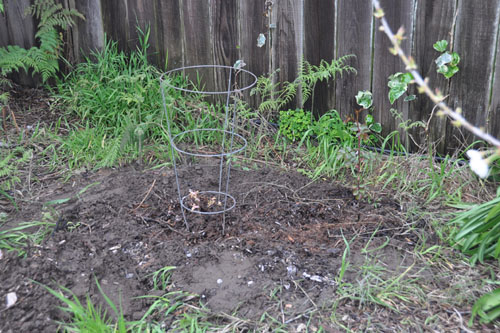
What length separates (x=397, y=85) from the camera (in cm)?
325

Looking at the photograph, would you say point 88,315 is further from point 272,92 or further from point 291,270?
point 272,92

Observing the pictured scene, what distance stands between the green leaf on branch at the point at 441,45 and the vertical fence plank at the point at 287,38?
0.92m

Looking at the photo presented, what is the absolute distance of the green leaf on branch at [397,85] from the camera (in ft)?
10.6

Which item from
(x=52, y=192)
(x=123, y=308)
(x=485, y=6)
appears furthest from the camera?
(x=52, y=192)

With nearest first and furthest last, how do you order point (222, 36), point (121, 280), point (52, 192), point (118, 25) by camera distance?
1. point (121, 280)
2. point (52, 192)
3. point (222, 36)
4. point (118, 25)

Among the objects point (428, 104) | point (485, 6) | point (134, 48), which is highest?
point (485, 6)

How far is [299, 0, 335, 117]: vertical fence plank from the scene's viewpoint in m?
3.44

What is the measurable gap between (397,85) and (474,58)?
0.46m

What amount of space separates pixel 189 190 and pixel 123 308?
972mm

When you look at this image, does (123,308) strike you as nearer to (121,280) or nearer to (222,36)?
(121,280)

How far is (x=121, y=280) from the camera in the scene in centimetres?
234

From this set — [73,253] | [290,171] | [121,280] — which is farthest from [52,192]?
[290,171]

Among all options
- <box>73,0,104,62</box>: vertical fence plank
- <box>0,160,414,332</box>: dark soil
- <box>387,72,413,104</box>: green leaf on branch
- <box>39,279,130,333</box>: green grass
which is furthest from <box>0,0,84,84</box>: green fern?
<box>387,72,413,104</box>: green leaf on branch

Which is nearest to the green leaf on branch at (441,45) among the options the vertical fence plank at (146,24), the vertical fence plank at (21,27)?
the vertical fence plank at (146,24)
